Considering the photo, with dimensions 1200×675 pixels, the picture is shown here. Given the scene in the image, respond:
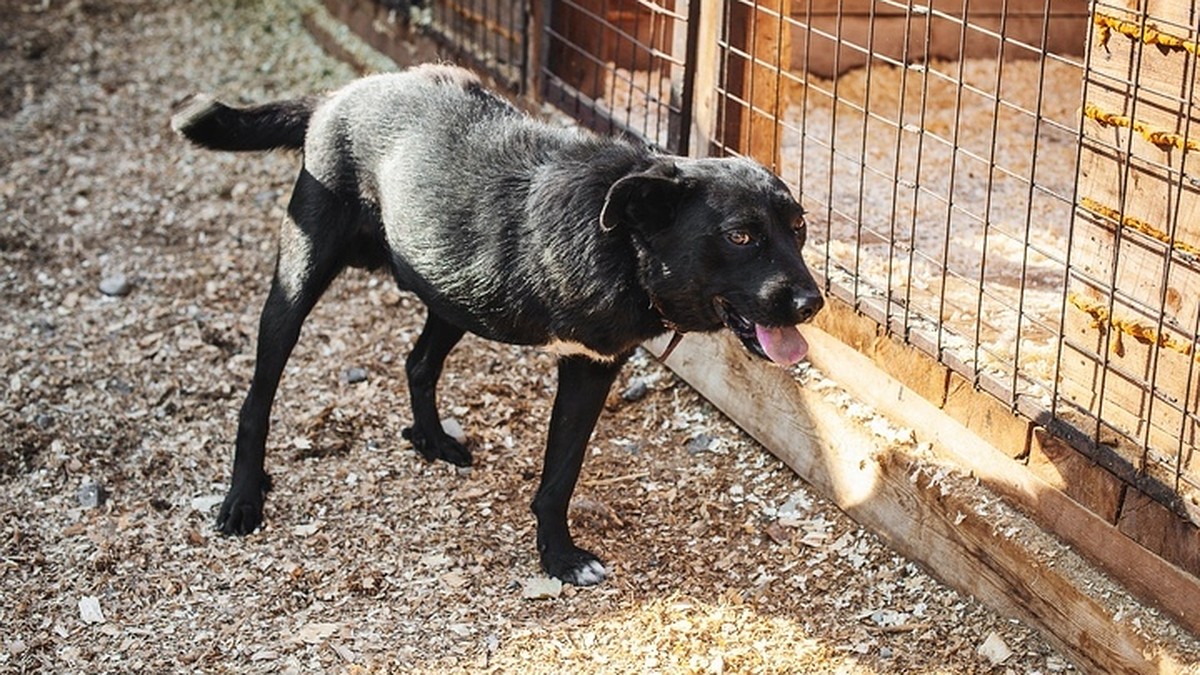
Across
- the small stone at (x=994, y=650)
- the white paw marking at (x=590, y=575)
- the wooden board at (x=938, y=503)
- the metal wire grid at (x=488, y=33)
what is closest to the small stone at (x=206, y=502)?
the white paw marking at (x=590, y=575)

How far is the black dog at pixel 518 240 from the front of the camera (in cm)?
412

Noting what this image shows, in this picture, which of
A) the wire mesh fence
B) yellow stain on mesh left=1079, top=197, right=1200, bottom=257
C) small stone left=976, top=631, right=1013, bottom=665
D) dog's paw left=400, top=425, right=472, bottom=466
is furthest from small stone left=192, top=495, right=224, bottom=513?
yellow stain on mesh left=1079, top=197, right=1200, bottom=257

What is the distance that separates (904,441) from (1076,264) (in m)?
0.81

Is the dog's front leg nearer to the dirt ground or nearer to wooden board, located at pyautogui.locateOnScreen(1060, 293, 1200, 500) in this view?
the dirt ground

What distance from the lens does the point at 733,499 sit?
5176 mm

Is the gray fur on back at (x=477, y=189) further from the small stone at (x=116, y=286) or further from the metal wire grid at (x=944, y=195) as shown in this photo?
the small stone at (x=116, y=286)

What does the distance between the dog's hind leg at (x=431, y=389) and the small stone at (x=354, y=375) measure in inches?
20.8

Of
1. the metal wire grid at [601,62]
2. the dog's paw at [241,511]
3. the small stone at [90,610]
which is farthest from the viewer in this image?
the metal wire grid at [601,62]

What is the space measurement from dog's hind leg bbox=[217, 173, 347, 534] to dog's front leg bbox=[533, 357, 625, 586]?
0.83m

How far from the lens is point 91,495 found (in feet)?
16.8

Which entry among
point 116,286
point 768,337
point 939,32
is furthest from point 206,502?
point 939,32

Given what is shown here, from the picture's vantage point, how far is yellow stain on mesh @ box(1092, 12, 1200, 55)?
370 cm

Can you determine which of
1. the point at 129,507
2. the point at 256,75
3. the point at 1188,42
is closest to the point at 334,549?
the point at 129,507

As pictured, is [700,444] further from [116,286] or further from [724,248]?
[116,286]
